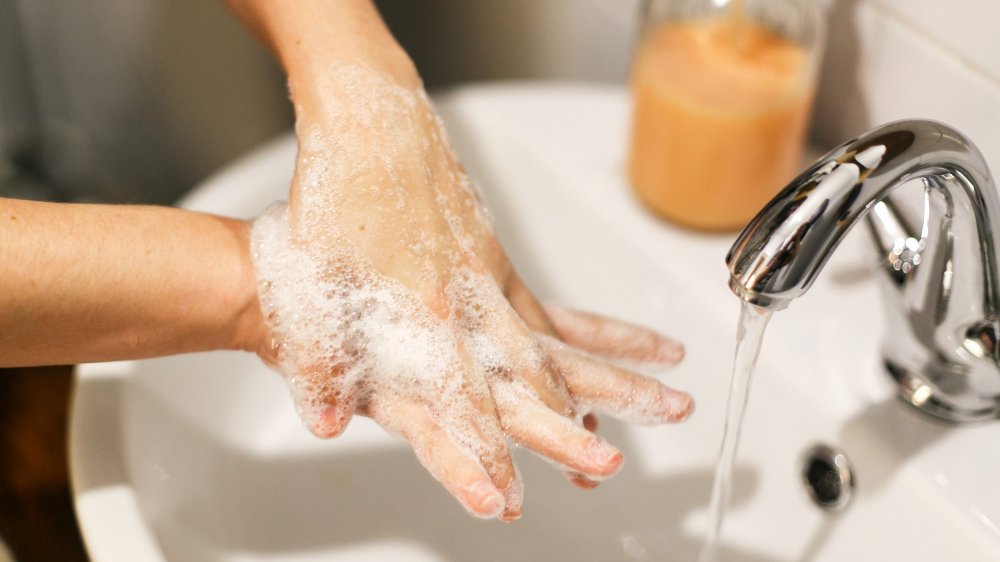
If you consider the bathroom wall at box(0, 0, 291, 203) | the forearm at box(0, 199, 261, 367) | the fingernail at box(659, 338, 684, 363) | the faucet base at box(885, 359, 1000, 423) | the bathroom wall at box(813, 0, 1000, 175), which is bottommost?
the bathroom wall at box(0, 0, 291, 203)

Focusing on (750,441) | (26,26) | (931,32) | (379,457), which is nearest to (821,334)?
(750,441)

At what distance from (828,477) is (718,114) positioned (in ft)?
0.74

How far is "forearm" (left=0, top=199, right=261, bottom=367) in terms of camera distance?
40 centimetres

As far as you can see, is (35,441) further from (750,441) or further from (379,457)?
(750,441)

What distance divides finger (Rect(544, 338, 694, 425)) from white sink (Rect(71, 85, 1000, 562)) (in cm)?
13

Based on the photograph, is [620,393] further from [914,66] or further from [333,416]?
[914,66]

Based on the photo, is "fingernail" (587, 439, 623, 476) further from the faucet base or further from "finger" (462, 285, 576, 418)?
the faucet base

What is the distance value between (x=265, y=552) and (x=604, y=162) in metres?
0.36

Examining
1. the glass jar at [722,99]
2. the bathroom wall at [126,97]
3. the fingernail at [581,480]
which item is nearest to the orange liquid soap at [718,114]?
the glass jar at [722,99]

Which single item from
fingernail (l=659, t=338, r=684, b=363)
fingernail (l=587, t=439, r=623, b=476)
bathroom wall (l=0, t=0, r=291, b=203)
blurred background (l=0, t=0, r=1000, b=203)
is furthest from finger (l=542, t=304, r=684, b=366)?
bathroom wall (l=0, t=0, r=291, b=203)

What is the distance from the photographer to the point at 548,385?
45 centimetres

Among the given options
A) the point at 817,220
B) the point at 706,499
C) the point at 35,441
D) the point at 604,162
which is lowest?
the point at 35,441

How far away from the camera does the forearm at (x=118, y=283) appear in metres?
0.40

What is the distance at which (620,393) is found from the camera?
0.46 m
